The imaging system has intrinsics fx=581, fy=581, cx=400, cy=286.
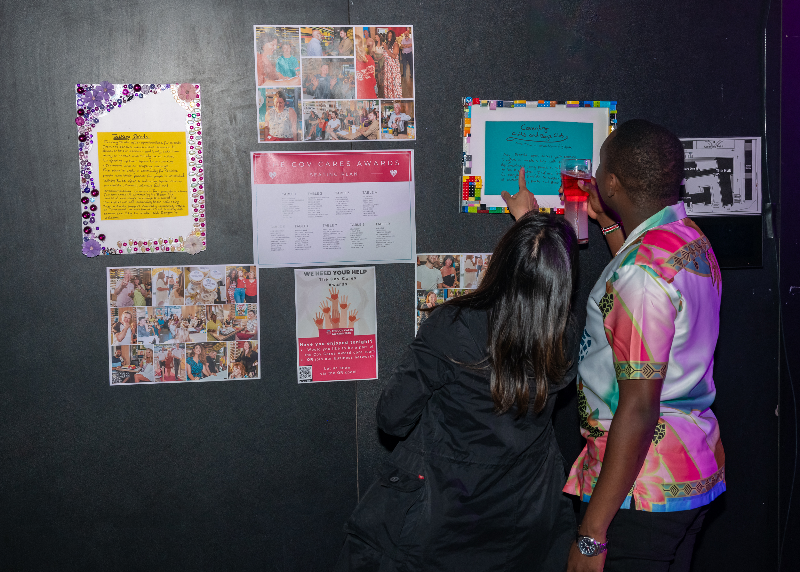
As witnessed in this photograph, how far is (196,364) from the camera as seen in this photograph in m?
1.86

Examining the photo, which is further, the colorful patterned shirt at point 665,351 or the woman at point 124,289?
the woman at point 124,289

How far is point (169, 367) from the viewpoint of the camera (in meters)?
1.85

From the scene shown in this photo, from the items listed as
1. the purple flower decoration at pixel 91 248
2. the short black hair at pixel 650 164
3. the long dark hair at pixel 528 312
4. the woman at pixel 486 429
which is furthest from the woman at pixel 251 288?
the short black hair at pixel 650 164

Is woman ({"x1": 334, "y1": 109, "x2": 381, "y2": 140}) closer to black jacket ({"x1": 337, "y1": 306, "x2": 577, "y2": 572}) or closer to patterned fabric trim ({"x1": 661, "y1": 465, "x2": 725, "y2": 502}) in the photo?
black jacket ({"x1": 337, "y1": 306, "x2": 577, "y2": 572})

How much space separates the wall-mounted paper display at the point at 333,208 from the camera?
1839 millimetres

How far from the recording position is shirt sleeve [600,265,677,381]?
1.20m

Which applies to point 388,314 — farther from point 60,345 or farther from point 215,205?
point 60,345

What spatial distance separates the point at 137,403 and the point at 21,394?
0.35 meters

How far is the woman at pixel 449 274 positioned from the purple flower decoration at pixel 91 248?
3.55ft

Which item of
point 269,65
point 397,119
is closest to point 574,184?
point 397,119

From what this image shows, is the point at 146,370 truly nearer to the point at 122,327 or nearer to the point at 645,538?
the point at 122,327

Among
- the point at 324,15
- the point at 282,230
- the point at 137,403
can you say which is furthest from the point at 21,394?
the point at 324,15

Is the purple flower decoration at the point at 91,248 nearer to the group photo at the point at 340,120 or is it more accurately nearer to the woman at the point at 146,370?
the woman at the point at 146,370

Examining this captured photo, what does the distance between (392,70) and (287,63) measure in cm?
33
